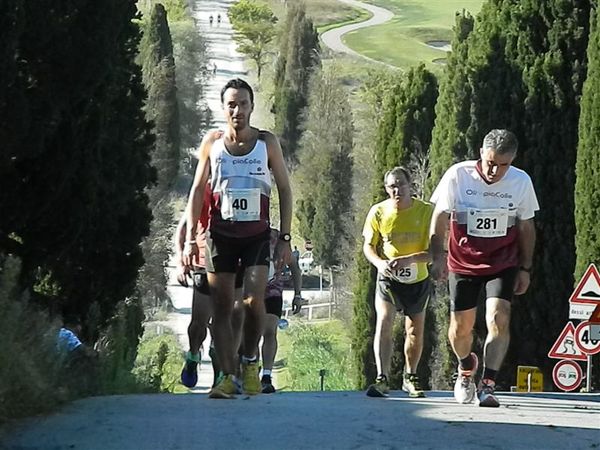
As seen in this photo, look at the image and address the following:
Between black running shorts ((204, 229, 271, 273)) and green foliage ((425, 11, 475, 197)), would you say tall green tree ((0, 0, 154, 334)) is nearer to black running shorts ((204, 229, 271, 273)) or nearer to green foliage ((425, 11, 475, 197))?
black running shorts ((204, 229, 271, 273))

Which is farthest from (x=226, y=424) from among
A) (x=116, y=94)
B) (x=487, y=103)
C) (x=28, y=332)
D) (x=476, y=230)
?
(x=487, y=103)

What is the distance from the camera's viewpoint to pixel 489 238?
945 cm

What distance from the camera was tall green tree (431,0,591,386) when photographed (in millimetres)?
23766

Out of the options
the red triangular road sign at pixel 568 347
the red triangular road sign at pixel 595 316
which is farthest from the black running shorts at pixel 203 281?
the red triangular road sign at pixel 568 347

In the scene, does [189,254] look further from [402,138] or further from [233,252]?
[402,138]

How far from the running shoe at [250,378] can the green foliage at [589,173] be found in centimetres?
1267

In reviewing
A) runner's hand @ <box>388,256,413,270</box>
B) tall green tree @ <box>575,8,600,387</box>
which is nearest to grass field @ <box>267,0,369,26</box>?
tall green tree @ <box>575,8,600,387</box>

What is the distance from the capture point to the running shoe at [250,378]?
979 cm

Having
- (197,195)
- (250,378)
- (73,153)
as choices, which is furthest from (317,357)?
(197,195)

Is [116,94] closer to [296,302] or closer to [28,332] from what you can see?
[296,302]

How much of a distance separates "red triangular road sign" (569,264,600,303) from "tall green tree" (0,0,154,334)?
20.7ft

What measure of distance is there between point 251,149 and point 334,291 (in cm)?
4635

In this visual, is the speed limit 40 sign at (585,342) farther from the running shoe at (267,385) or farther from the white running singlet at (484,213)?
the white running singlet at (484,213)

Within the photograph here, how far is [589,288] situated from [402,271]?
8.90 m
